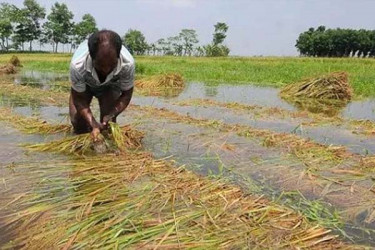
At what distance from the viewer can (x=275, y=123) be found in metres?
7.32

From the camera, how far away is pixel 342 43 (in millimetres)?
77312

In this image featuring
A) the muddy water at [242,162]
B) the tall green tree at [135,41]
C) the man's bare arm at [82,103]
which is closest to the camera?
the muddy water at [242,162]

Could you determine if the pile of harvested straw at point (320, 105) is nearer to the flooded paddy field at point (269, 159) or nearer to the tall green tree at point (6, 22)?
the flooded paddy field at point (269, 159)

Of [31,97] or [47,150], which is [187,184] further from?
[31,97]

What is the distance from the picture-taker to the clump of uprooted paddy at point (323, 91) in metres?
11.3

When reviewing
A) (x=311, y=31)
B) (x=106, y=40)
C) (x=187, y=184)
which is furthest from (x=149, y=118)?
(x=311, y=31)

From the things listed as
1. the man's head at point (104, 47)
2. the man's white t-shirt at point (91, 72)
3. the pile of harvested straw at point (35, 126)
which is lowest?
the pile of harvested straw at point (35, 126)

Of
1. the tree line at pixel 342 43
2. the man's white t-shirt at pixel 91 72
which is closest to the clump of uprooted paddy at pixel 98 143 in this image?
the man's white t-shirt at pixel 91 72

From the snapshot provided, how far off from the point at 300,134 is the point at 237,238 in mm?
4165

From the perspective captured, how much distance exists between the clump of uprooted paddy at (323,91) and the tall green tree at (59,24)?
57339mm

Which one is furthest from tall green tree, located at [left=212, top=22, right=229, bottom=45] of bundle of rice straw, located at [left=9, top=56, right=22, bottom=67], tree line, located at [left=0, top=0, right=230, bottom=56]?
bundle of rice straw, located at [left=9, top=56, right=22, bottom=67]

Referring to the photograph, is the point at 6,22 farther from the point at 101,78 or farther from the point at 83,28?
the point at 101,78

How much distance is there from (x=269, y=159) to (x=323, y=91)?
25.7 ft

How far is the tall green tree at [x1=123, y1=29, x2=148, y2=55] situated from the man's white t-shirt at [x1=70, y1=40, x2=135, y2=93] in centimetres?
7382
